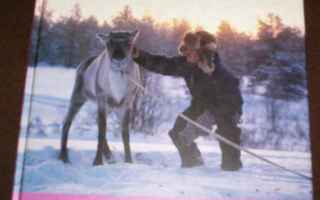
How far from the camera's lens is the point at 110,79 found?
6.66 ft

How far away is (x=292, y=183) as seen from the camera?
1903mm

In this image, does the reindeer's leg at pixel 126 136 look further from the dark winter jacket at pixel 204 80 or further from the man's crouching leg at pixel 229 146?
the man's crouching leg at pixel 229 146

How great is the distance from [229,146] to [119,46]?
76cm

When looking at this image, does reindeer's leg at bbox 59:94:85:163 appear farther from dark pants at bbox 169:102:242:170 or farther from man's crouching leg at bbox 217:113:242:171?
man's crouching leg at bbox 217:113:242:171

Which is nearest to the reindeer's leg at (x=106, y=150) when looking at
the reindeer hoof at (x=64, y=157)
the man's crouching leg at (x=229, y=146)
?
the reindeer hoof at (x=64, y=157)

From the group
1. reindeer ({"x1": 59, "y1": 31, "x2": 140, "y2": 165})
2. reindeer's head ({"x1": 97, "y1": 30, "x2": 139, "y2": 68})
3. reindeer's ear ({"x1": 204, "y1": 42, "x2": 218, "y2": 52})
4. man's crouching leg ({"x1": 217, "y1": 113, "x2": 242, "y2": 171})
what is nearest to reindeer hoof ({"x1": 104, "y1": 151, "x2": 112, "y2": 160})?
reindeer ({"x1": 59, "y1": 31, "x2": 140, "y2": 165})

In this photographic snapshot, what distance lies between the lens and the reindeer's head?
203 centimetres

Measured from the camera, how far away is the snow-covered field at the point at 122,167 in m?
1.84

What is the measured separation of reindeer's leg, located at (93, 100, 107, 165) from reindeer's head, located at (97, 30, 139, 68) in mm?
232

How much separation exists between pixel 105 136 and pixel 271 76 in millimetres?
922

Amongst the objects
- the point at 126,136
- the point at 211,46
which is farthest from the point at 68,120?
the point at 211,46

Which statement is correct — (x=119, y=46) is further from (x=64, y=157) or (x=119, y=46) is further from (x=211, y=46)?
(x=64, y=157)

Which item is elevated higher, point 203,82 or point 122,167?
point 203,82

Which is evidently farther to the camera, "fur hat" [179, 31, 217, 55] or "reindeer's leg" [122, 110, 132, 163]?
"fur hat" [179, 31, 217, 55]
